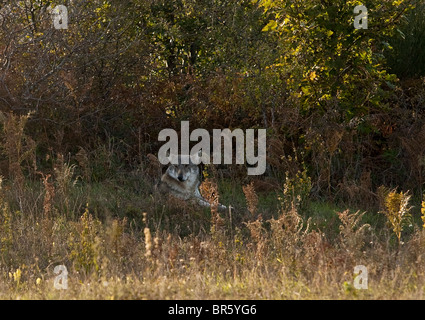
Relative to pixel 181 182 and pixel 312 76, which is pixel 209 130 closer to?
pixel 181 182

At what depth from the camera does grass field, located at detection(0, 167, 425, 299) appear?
5.65 metres

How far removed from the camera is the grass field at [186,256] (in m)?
5.65

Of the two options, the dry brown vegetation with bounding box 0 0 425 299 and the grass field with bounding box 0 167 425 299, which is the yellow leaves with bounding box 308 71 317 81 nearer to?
the dry brown vegetation with bounding box 0 0 425 299

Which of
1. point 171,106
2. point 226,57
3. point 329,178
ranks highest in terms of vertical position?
point 226,57

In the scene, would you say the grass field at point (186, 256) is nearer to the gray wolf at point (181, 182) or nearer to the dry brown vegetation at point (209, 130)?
the dry brown vegetation at point (209, 130)

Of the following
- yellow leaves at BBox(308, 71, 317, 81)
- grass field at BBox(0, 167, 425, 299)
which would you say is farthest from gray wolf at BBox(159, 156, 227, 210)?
yellow leaves at BBox(308, 71, 317, 81)

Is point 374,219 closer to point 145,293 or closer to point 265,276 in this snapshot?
point 265,276

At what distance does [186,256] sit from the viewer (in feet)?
24.8

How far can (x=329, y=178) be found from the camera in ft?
35.4

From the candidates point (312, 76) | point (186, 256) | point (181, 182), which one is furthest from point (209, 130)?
point (186, 256)

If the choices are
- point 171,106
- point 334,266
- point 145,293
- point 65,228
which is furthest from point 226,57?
point 145,293
